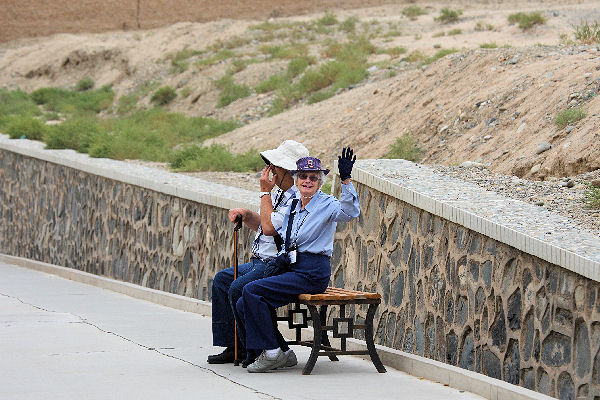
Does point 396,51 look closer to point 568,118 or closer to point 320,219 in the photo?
point 568,118

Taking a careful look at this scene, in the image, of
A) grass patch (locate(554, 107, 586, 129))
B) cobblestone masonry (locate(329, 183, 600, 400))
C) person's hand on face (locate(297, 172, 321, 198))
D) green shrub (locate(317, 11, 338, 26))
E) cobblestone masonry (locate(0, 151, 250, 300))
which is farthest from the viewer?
green shrub (locate(317, 11, 338, 26))

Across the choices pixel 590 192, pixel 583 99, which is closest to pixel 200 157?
pixel 583 99

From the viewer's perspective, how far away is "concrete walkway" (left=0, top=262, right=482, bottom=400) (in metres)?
8.27

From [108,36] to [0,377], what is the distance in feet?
173

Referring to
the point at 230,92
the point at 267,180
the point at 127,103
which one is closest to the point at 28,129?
the point at 230,92

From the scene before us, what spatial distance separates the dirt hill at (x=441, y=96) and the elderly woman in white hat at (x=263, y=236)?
593 centimetres

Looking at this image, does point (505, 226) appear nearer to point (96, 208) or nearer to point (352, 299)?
point (352, 299)

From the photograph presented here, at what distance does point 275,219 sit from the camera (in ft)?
30.4

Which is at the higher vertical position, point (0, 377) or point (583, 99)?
point (583, 99)

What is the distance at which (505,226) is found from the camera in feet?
26.9

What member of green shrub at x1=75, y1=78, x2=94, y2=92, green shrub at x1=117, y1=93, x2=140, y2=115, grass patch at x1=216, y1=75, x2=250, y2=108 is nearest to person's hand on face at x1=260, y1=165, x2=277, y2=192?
grass patch at x1=216, y1=75, x2=250, y2=108

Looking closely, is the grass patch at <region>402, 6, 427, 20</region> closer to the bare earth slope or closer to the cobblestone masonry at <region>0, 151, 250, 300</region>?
the bare earth slope

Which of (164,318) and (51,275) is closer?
(164,318)

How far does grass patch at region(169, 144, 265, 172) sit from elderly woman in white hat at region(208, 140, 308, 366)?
12.6 m
